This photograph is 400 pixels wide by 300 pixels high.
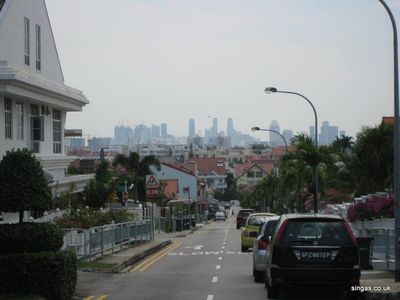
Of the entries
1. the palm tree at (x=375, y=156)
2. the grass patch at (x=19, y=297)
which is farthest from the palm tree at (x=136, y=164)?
the grass patch at (x=19, y=297)

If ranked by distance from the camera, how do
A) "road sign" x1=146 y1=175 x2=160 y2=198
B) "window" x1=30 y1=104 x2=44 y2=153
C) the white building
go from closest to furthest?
the white building < "window" x1=30 y1=104 x2=44 y2=153 < "road sign" x1=146 y1=175 x2=160 y2=198

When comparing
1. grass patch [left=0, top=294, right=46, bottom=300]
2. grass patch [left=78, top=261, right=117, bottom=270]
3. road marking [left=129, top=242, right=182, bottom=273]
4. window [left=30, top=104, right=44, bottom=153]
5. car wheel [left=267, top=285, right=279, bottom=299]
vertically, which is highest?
window [left=30, top=104, right=44, bottom=153]

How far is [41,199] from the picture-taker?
14633 mm

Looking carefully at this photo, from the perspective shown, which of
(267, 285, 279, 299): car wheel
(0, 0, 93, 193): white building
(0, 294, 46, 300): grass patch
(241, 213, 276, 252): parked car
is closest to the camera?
(0, 294, 46, 300): grass patch

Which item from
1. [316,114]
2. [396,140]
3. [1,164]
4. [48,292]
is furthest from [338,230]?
[316,114]

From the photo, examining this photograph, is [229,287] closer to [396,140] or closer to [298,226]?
[298,226]

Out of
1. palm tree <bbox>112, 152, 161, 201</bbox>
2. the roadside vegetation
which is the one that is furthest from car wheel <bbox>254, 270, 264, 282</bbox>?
palm tree <bbox>112, 152, 161, 201</bbox>

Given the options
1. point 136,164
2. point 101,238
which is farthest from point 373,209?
point 136,164

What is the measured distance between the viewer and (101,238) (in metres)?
25.5

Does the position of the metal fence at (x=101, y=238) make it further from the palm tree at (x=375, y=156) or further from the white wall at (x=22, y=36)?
the palm tree at (x=375, y=156)

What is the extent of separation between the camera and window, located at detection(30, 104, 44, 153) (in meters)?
32.0

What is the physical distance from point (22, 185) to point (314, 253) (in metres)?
5.82

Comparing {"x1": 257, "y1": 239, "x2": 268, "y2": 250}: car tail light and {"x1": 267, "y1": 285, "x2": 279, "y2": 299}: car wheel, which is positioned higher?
{"x1": 257, "y1": 239, "x2": 268, "y2": 250}: car tail light
